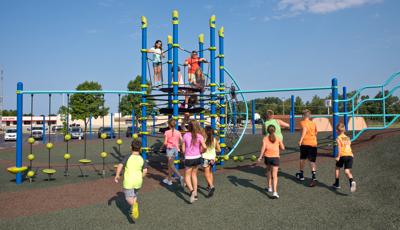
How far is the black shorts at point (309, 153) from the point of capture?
24.2 feet

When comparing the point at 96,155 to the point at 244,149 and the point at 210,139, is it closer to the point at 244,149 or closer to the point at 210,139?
the point at 244,149

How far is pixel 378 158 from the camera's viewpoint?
830 cm

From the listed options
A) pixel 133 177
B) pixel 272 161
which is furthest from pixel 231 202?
pixel 133 177

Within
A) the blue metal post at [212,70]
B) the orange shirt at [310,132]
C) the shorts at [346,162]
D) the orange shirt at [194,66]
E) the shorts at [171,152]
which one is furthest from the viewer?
the orange shirt at [194,66]

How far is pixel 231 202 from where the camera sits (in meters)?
6.12

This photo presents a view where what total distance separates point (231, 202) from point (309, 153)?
245 centimetres

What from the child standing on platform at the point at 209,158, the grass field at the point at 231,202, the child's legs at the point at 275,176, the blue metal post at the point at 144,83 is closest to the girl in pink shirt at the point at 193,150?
the child standing on platform at the point at 209,158

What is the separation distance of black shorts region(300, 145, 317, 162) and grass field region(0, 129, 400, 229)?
1.73 ft

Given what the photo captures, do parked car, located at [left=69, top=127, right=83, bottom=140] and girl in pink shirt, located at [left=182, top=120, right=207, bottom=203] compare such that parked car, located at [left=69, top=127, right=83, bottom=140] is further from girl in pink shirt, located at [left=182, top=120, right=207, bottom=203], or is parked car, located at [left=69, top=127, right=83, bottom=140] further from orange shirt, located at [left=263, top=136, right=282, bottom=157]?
orange shirt, located at [left=263, top=136, right=282, bottom=157]

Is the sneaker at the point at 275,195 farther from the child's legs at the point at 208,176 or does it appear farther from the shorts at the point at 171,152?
the shorts at the point at 171,152

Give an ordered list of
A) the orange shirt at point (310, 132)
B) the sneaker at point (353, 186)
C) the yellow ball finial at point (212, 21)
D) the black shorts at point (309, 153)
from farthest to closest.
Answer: the yellow ball finial at point (212, 21) < the orange shirt at point (310, 132) < the black shorts at point (309, 153) < the sneaker at point (353, 186)

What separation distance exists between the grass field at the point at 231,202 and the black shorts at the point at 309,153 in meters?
0.53

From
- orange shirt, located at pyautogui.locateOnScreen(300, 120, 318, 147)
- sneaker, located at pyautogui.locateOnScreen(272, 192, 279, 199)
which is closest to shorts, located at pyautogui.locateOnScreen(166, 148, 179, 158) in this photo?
sneaker, located at pyautogui.locateOnScreen(272, 192, 279, 199)

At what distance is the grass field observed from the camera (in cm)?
504
